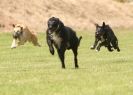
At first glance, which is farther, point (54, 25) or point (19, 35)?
point (19, 35)

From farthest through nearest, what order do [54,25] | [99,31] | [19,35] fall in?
1. [19,35]
2. [99,31]
3. [54,25]

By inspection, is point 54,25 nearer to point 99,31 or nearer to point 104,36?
point 99,31

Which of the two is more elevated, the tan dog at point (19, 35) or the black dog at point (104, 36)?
the tan dog at point (19, 35)

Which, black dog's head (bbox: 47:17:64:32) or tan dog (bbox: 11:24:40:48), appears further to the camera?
tan dog (bbox: 11:24:40:48)

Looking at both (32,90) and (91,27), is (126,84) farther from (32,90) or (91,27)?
(91,27)

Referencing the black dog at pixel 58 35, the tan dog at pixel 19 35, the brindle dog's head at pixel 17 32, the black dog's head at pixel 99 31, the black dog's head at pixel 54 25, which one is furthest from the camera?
the tan dog at pixel 19 35

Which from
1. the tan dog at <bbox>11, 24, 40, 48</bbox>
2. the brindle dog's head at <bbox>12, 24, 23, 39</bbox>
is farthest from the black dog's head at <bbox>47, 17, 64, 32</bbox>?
the brindle dog's head at <bbox>12, 24, 23, 39</bbox>

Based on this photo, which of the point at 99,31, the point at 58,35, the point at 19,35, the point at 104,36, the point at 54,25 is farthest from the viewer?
the point at 19,35

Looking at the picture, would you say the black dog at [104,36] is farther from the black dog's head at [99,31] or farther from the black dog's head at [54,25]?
the black dog's head at [54,25]

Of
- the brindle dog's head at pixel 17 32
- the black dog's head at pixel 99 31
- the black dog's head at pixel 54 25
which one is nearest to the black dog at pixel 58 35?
the black dog's head at pixel 54 25

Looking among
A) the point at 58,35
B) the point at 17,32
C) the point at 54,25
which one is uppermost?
the point at 17,32

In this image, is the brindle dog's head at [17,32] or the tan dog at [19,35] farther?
the tan dog at [19,35]

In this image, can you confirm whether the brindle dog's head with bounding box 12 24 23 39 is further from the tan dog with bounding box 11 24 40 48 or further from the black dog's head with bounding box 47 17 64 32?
the black dog's head with bounding box 47 17 64 32

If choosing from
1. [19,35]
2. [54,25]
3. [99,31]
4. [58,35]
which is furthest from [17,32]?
[54,25]
